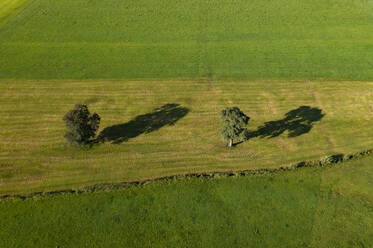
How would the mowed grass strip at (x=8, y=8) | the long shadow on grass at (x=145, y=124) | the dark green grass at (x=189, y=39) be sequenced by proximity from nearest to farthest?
1. the long shadow on grass at (x=145, y=124)
2. the dark green grass at (x=189, y=39)
3. the mowed grass strip at (x=8, y=8)

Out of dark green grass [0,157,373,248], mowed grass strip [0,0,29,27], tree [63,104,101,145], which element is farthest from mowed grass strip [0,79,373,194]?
mowed grass strip [0,0,29,27]

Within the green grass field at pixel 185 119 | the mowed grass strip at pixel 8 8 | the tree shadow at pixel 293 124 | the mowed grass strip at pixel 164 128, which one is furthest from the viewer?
the mowed grass strip at pixel 8 8

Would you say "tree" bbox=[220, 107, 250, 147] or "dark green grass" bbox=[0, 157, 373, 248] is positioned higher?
"tree" bbox=[220, 107, 250, 147]

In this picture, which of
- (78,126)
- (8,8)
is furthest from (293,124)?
(8,8)

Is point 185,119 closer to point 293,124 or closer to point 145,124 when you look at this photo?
point 145,124

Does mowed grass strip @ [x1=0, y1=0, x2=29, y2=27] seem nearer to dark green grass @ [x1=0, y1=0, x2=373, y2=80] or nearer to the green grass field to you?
the green grass field

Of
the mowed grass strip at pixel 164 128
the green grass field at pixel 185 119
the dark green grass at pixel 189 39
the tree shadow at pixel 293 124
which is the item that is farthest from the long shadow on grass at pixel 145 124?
the tree shadow at pixel 293 124

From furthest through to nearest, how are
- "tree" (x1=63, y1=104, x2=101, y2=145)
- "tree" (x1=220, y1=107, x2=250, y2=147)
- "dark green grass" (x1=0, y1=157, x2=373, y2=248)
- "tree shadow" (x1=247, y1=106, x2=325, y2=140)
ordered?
"tree shadow" (x1=247, y1=106, x2=325, y2=140)
"tree" (x1=220, y1=107, x2=250, y2=147)
"tree" (x1=63, y1=104, x2=101, y2=145)
"dark green grass" (x1=0, y1=157, x2=373, y2=248)

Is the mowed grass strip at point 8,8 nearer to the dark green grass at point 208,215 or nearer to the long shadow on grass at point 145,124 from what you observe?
the long shadow on grass at point 145,124
